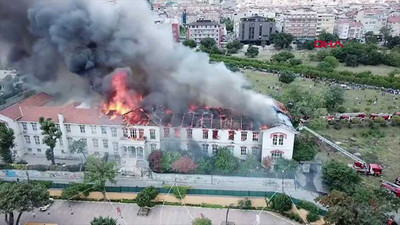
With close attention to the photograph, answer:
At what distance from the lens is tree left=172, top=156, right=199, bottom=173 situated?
25438mm

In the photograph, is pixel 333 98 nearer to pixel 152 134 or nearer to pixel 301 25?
pixel 152 134

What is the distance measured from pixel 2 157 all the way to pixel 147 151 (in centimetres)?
1127

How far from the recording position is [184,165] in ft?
83.5

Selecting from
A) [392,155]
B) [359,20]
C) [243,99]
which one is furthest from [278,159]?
[359,20]

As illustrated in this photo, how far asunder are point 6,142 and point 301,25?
65697mm

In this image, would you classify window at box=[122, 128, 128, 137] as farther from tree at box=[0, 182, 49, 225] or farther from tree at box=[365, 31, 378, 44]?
tree at box=[365, 31, 378, 44]

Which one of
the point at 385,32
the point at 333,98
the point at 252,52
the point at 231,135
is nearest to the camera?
the point at 231,135

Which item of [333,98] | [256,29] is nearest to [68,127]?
[333,98]

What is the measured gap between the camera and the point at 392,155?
31.0 m

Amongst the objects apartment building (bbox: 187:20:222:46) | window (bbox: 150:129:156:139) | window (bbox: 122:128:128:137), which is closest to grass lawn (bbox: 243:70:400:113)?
window (bbox: 150:129:156:139)

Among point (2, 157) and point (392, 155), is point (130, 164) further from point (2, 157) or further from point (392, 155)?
point (392, 155)

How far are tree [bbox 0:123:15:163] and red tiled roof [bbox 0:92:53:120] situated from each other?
4.97 ft

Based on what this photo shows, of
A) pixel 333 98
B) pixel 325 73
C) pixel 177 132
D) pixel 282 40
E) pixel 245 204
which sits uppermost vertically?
pixel 177 132

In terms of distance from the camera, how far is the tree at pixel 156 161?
85.1 ft
